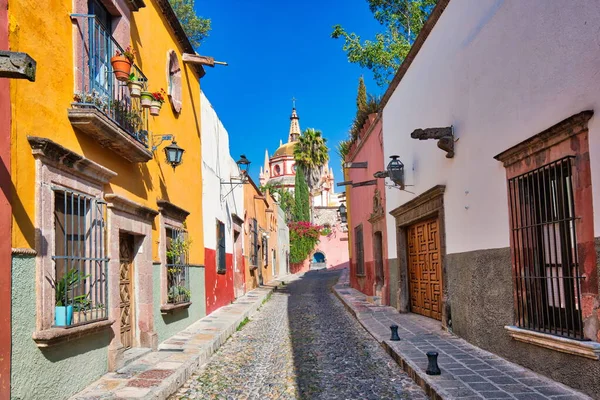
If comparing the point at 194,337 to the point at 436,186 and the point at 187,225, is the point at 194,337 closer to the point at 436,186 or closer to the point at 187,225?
the point at 187,225

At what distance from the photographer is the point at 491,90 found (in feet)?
20.2

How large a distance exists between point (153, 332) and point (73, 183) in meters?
2.99

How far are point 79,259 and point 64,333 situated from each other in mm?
756

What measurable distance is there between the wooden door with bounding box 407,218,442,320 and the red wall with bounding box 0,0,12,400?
21.7 ft

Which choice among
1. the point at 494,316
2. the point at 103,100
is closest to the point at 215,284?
the point at 103,100

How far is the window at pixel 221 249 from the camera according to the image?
42.8 feet

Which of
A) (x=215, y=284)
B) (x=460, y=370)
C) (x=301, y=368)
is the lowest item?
(x=301, y=368)

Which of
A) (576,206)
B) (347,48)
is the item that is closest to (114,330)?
(576,206)

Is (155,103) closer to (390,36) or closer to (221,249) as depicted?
(221,249)

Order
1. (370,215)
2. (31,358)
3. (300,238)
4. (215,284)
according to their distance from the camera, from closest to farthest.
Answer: (31,358) → (215,284) → (370,215) → (300,238)

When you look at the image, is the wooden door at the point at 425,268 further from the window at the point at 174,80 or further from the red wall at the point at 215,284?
the window at the point at 174,80

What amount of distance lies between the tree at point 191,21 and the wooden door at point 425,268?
570 inches

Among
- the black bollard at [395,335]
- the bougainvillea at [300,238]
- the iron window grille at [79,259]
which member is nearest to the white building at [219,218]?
the black bollard at [395,335]

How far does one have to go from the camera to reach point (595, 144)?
13.6 feet
